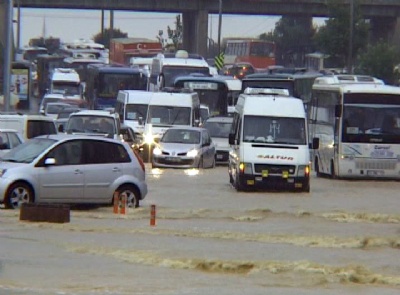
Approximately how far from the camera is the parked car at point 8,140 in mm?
27047

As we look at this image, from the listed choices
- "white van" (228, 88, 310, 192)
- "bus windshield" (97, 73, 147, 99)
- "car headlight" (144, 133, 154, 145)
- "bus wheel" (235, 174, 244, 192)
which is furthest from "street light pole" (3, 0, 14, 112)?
"bus wheel" (235, 174, 244, 192)

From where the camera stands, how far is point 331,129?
36.1 meters

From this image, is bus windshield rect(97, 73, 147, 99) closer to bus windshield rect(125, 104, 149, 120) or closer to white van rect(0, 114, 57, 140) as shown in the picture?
bus windshield rect(125, 104, 149, 120)

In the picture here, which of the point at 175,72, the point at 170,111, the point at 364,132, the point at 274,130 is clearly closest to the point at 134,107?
the point at 170,111

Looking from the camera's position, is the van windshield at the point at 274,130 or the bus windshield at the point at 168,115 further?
the bus windshield at the point at 168,115

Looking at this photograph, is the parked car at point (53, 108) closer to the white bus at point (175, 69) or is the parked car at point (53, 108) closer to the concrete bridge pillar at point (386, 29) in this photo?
the white bus at point (175, 69)

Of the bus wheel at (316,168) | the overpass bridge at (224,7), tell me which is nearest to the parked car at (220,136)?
the bus wheel at (316,168)

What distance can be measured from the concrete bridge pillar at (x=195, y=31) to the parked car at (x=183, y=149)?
50.7 metres

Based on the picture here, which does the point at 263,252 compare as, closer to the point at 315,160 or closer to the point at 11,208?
the point at 11,208

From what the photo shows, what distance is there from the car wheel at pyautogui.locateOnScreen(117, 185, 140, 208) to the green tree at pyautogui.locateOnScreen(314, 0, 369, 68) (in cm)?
5375

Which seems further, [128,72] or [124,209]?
[128,72]

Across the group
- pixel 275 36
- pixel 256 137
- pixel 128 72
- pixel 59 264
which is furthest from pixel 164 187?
pixel 275 36

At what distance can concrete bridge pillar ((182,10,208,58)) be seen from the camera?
90812 millimetres

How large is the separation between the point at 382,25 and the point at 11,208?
79.9m
